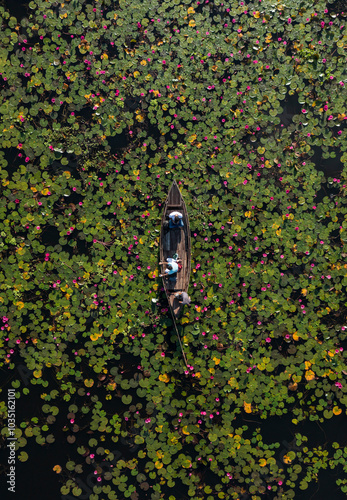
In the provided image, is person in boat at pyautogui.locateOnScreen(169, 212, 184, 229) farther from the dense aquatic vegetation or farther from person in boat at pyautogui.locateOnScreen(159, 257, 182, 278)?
person in boat at pyautogui.locateOnScreen(159, 257, 182, 278)

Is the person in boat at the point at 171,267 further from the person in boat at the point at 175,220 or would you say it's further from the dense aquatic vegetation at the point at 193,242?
the person in boat at the point at 175,220

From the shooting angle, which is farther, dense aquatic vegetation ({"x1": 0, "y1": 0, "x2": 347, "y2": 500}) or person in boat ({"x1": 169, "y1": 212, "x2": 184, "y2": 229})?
dense aquatic vegetation ({"x1": 0, "y1": 0, "x2": 347, "y2": 500})

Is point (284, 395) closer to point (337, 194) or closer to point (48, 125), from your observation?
point (337, 194)

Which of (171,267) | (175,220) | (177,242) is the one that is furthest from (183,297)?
(175,220)

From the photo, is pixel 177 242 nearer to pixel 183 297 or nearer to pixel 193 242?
pixel 193 242

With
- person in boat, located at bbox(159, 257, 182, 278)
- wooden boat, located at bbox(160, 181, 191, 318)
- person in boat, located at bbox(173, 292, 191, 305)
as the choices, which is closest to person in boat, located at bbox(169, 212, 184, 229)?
wooden boat, located at bbox(160, 181, 191, 318)

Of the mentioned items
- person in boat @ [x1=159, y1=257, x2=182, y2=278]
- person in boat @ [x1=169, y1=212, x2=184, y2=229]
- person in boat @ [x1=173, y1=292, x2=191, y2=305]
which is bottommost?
person in boat @ [x1=173, y1=292, x2=191, y2=305]
